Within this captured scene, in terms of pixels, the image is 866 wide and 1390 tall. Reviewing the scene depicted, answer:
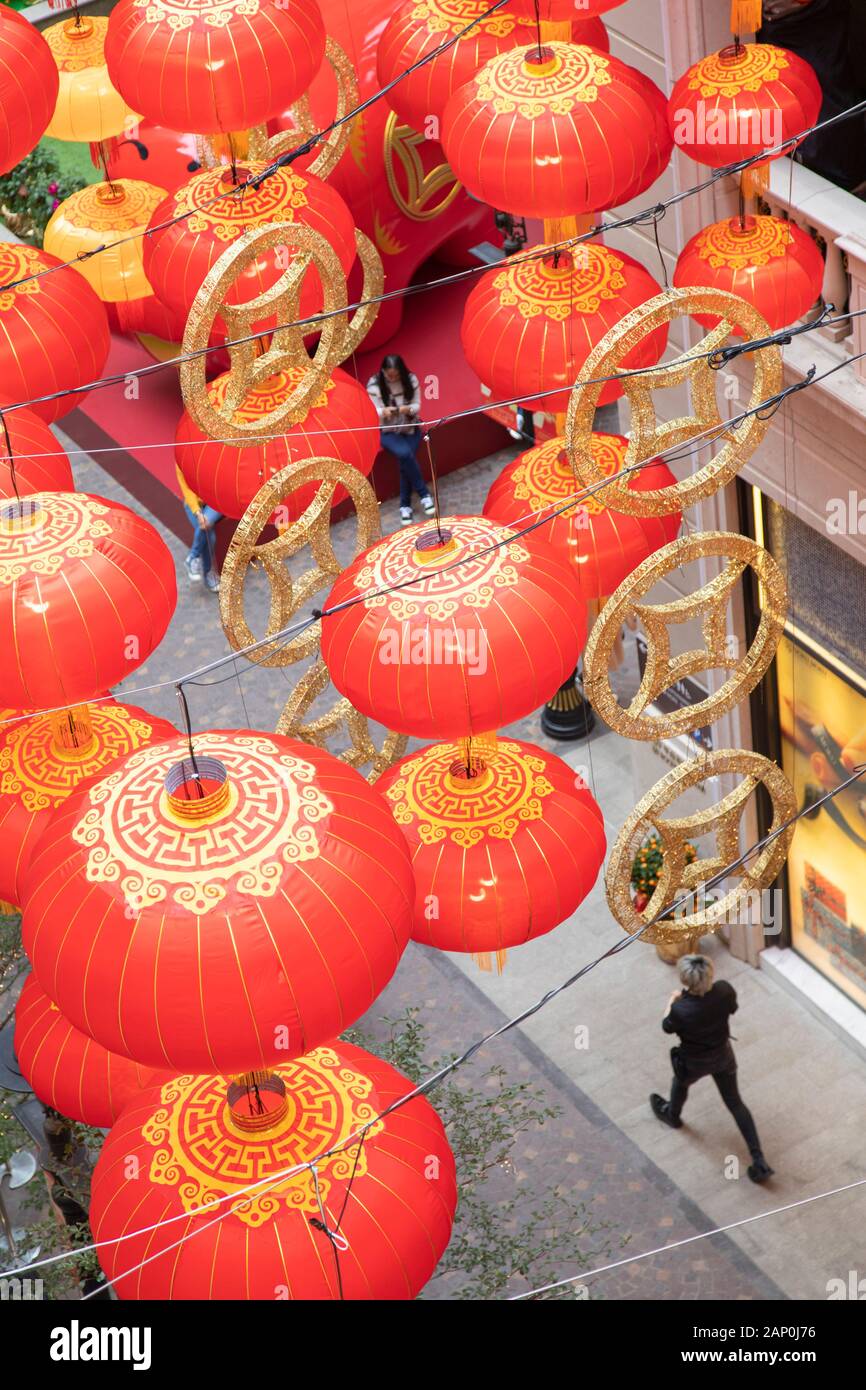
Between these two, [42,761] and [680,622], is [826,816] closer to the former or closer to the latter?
[680,622]

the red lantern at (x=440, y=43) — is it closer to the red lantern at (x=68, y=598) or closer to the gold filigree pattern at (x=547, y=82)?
the gold filigree pattern at (x=547, y=82)

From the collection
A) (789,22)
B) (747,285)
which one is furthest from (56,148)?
(747,285)

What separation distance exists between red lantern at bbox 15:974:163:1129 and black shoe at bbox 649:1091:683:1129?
5198 millimetres

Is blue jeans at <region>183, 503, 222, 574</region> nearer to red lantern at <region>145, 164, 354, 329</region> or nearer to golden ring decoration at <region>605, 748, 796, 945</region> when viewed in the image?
red lantern at <region>145, 164, 354, 329</region>

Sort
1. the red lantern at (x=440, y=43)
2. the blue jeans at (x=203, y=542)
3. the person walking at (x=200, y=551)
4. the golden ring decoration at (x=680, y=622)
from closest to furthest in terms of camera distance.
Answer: the golden ring decoration at (x=680, y=622) → the red lantern at (x=440, y=43) → the person walking at (x=200, y=551) → the blue jeans at (x=203, y=542)

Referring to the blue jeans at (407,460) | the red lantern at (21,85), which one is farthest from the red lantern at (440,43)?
the blue jeans at (407,460)

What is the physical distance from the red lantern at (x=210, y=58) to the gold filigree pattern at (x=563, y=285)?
49.8 inches

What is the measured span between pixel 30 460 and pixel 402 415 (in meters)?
6.98

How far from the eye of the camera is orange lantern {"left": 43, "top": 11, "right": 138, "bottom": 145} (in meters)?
12.0

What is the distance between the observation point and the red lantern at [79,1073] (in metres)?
8.12

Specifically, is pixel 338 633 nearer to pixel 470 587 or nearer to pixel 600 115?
pixel 470 587

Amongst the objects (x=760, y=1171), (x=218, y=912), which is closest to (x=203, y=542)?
(x=760, y=1171)

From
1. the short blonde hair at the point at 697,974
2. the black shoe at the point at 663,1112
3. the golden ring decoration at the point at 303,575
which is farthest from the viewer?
the black shoe at the point at 663,1112
